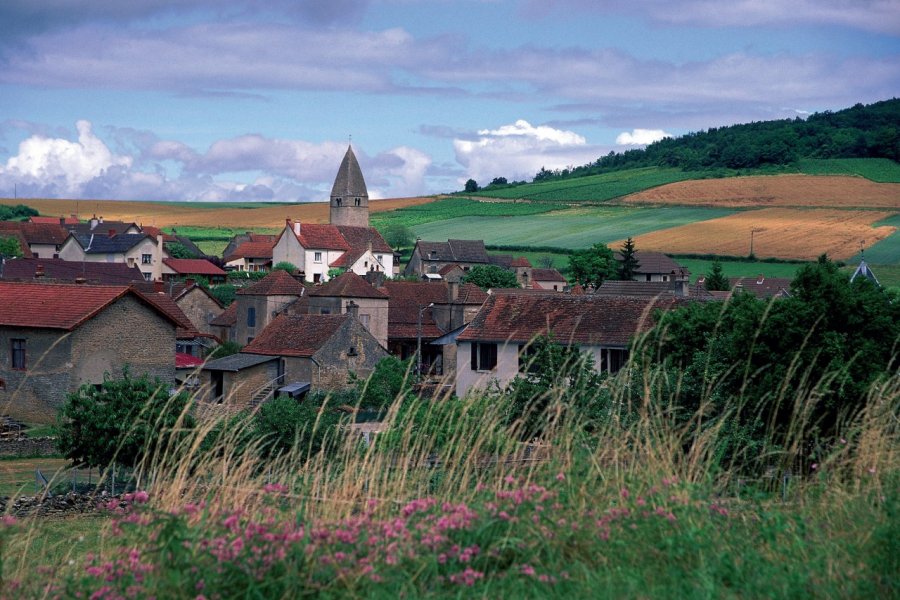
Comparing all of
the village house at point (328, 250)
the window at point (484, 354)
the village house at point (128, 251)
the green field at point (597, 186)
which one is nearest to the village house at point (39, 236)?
the village house at point (128, 251)

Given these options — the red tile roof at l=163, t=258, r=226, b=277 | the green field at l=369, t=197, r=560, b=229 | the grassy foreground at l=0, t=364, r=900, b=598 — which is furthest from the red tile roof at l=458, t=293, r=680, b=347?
the green field at l=369, t=197, r=560, b=229

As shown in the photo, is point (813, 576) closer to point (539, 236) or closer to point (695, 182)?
point (539, 236)

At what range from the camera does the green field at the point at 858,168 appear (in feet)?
442

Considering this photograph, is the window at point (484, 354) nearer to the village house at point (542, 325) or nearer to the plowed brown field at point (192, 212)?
the village house at point (542, 325)

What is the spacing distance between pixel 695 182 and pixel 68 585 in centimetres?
14826

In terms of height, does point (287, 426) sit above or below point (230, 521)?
below

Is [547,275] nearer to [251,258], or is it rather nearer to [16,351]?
[251,258]

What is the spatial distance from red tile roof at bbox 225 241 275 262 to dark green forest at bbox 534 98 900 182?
72.9 meters

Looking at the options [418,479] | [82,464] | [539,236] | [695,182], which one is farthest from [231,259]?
[418,479]

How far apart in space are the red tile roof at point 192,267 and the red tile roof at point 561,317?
68.9 metres

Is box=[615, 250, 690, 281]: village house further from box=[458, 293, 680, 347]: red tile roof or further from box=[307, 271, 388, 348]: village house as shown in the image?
box=[458, 293, 680, 347]: red tile roof

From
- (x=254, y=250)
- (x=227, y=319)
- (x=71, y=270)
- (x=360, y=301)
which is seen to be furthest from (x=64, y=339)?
(x=254, y=250)

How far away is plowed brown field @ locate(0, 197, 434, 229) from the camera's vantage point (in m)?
162

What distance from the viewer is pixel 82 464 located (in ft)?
82.6
